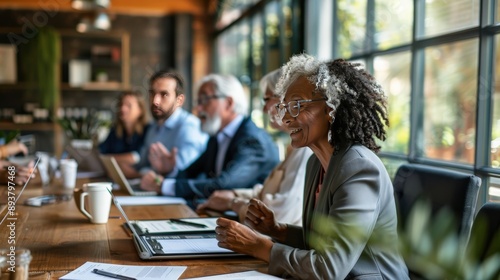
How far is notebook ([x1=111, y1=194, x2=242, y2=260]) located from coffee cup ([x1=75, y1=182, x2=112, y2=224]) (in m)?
0.12

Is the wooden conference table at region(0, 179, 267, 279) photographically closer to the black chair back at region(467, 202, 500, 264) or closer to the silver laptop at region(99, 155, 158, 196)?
the silver laptop at region(99, 155, 158, 196)

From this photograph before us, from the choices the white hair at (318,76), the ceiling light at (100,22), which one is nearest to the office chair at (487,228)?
the white hair at (318,76)

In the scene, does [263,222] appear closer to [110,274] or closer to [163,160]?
[110,274]

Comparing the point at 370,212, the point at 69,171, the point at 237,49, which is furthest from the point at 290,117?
the point at 237,49

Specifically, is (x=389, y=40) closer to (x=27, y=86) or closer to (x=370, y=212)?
(x=370, y=212)

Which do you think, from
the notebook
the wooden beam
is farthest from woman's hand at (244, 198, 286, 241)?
the wooden beam

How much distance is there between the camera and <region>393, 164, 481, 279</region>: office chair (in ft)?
5.26

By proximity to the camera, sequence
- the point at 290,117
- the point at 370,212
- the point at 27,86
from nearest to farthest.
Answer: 1. the point at 370,212
2. the point at 290,117
3. the point at 27,86

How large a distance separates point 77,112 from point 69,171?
213 inches

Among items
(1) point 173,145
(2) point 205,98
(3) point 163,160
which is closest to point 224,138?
(2) point 205,98

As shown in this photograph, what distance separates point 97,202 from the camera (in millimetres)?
1853

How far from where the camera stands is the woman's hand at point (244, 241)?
53.9 inches

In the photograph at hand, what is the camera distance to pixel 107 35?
786 centimetres

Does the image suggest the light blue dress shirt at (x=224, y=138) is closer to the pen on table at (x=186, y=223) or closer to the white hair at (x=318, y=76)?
the pen on table at (x=186, y=223)
